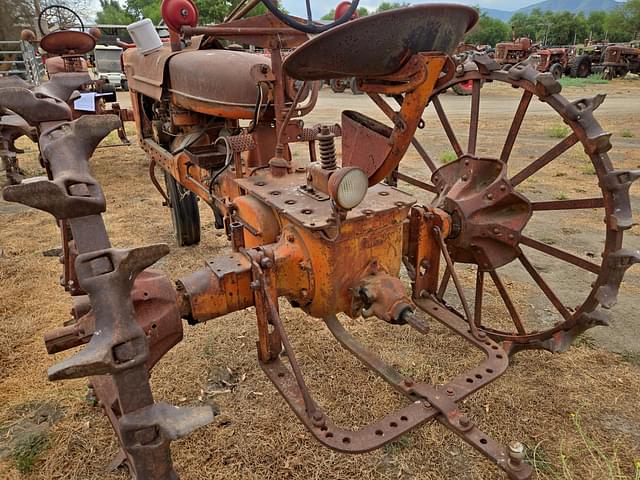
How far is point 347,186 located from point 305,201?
44 centimetres

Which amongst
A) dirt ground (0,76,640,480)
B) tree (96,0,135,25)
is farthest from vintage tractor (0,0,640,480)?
tree (96,0,135,25)

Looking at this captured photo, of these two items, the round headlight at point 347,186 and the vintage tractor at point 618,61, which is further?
the vintage tractor at point 618,61

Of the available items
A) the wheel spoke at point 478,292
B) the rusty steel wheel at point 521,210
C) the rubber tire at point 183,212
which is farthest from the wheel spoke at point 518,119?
the rubber tire at point 183,212

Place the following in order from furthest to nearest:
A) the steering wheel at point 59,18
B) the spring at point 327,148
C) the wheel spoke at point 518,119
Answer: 1. the steering wheel at point 59,18
2. the wheel spoke at point 518,119
3. the spring at point 327,148

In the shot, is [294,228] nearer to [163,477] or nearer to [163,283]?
[163,283]

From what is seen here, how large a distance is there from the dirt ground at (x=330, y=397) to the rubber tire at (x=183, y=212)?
23 centimetres

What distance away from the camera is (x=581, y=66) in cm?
2280

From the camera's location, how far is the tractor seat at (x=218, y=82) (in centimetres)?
262

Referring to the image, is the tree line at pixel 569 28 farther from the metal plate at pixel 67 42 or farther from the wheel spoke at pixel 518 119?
the wheel spoke at pixel 518 119

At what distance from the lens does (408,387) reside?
1744mm

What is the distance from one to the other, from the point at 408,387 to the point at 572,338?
105 cm

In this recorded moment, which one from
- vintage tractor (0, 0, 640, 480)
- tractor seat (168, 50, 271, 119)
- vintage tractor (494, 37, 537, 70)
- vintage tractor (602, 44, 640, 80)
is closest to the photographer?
vintage tractor (0, 0, 640, 480)

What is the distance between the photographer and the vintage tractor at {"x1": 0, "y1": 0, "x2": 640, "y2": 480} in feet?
4.01

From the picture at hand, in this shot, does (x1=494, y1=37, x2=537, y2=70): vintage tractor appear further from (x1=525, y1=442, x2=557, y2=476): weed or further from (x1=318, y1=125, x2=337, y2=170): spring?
(x1=318, y1=125, x2=337, y2=170): spring
